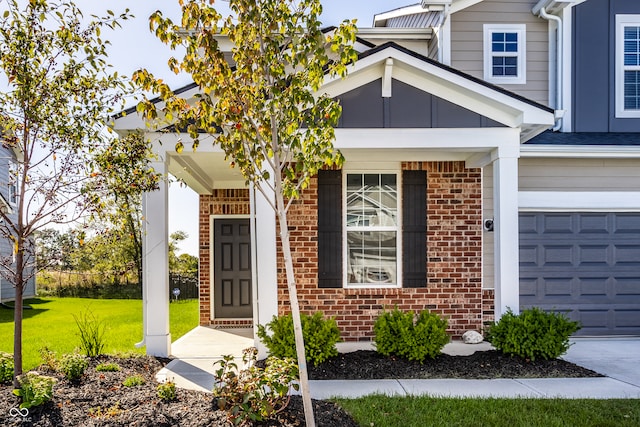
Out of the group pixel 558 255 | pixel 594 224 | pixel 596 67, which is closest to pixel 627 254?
pixel 594 224

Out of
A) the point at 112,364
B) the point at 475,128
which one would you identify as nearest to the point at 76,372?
the point at 112,364

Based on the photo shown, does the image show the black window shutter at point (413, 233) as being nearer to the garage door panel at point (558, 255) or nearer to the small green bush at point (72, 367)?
the garage door panel at point (558, 255)

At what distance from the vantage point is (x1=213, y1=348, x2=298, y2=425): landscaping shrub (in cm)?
363

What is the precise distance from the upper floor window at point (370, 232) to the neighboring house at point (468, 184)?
21mm

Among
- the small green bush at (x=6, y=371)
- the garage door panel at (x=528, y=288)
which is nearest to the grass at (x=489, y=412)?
the small green bush at (x=6, y=371)

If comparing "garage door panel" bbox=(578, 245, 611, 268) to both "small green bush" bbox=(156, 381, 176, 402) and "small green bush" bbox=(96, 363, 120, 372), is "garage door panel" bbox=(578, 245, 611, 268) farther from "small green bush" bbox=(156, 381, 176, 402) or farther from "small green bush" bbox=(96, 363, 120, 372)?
"small green bush" bbox=(96, 363, 120, 372)

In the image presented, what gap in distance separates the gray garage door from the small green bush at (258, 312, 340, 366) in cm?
381

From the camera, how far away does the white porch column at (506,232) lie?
6500 millimetres

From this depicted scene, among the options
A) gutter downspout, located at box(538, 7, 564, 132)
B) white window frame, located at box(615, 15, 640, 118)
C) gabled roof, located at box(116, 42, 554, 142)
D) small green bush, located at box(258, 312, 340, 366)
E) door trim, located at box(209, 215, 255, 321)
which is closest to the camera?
small green bush, located at box(258, 312, 340, 366)

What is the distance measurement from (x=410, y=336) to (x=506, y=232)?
1926 mm

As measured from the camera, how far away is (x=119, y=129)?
603 centimetres

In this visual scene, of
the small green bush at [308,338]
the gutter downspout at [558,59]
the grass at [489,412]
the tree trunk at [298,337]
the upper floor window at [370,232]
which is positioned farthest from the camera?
the gutter downspout at [558,59]

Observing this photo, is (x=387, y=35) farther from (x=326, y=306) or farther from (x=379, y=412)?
(x=379, y=412)

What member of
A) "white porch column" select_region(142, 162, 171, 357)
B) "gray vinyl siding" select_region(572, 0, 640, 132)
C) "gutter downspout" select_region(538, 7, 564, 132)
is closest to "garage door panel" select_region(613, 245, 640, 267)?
"gray vinyl siding" select_region(572, 0, 640, 132)
